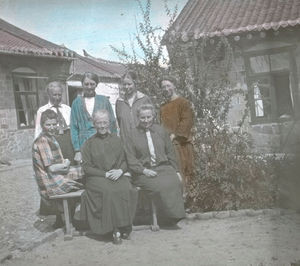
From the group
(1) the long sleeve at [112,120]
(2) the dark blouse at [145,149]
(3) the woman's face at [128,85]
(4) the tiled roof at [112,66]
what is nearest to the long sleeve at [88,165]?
(2) the dark blouse at [145,149]

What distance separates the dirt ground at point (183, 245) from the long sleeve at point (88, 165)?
1.46 feet

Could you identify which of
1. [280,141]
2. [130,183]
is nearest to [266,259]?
[130,183]

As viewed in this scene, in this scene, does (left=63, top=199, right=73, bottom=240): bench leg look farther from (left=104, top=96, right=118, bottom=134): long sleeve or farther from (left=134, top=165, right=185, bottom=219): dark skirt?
(left=104, top=96, right=118, bottom=134): long sleeve

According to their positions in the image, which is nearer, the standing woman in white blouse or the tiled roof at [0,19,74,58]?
the standing woman in white blouse

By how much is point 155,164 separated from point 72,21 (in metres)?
1.13

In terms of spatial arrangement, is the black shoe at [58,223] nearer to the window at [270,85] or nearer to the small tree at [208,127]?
the small tree at [208,127]

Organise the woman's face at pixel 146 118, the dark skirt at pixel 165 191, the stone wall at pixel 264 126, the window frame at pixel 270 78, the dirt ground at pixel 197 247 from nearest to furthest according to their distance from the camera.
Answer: the dirt ground at pixel 197 247 < the dark skirt at pixel 165 191 < the woman's face at pixel 146 118 < the stone wall at pixel 264 126 < the window frame at pixel 270 78

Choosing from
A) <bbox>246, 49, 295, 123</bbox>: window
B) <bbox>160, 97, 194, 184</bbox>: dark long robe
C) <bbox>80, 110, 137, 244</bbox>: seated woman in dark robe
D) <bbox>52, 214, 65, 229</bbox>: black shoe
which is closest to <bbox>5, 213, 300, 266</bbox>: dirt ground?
<bbox>80, 110, 137, 244</bbox>: seated woman in dark robe

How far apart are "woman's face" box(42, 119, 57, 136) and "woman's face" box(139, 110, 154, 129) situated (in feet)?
2.03

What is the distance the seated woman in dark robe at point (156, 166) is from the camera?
2875 mm

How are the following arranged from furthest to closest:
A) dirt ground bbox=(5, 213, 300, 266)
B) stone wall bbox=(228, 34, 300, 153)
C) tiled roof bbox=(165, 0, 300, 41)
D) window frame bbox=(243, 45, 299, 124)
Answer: window frame bbox=(243, 45, 299, 124) → tiled roof bbox=(165, 0, 300, 41) → stone wall bbox=(228, 34, 300, 153) → dirt ground bbox=(5, 213, 300, 266)

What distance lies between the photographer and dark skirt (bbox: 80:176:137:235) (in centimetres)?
271

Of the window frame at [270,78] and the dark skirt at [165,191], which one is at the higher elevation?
the window frame at [270,78]

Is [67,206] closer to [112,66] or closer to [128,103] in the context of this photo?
[128,103]
